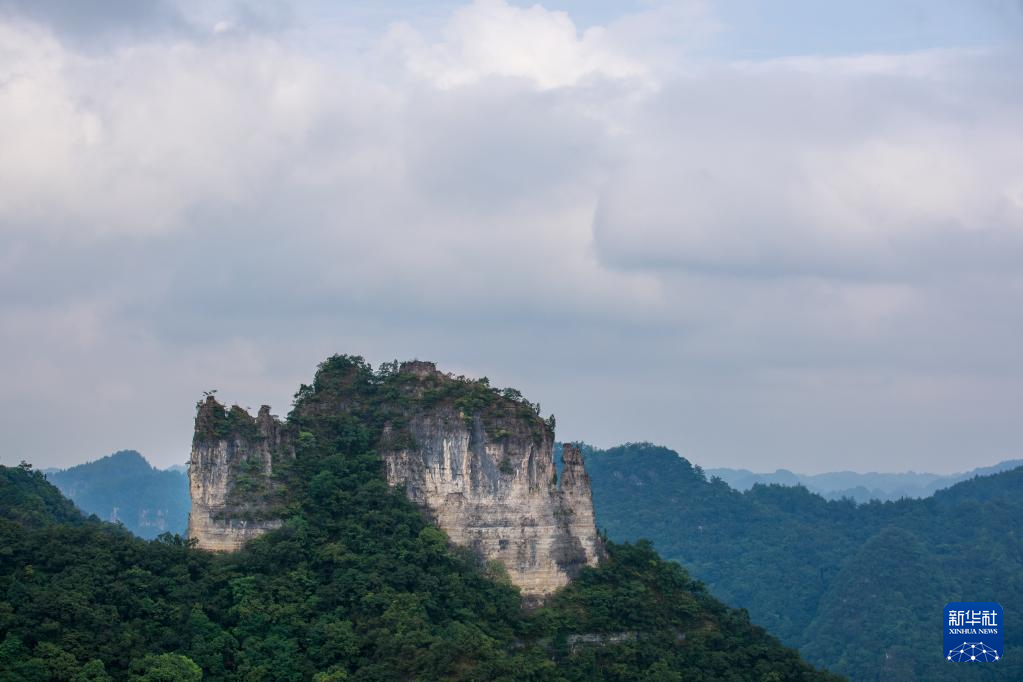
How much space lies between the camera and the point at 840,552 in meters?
128

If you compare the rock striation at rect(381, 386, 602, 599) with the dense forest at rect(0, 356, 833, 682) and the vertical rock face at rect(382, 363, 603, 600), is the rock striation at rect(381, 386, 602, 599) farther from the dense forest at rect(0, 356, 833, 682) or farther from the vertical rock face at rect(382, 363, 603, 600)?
the dense forest at rect(0, 356, 833, 682)

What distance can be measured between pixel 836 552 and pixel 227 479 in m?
86.4

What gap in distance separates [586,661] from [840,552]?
8142cm

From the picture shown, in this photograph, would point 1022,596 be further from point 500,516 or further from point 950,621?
point 500,516

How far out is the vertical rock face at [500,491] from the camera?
54.8 meters

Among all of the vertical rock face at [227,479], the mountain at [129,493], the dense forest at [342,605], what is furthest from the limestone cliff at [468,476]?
the mountain at [129,493]

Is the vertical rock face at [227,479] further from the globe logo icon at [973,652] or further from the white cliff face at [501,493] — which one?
the globe logo icon at [973,652]

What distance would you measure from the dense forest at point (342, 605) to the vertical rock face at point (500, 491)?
78 cm

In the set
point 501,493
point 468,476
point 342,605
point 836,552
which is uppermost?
point 468,476

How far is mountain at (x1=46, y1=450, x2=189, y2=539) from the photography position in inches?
6826

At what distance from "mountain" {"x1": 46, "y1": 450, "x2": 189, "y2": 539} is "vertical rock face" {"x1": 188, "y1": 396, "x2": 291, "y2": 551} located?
372 ft

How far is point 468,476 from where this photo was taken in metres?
55.2

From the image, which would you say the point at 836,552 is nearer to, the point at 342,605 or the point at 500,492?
the point at 500,492

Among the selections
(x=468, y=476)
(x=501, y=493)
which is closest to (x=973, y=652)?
(x=501, y=493)
